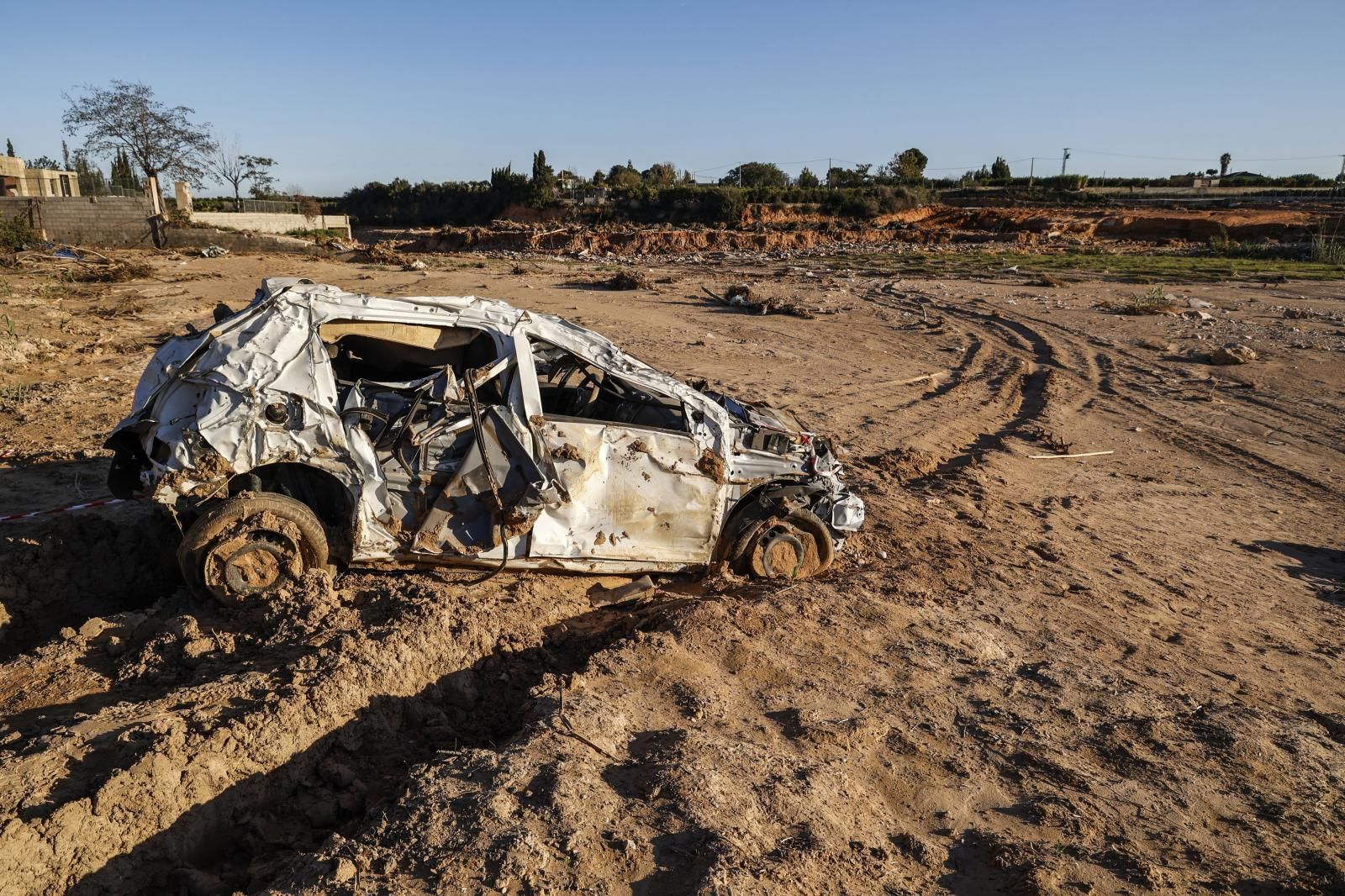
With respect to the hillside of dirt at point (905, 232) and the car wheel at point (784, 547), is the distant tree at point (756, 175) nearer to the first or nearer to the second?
the hillside of dirt at point (905, 232)

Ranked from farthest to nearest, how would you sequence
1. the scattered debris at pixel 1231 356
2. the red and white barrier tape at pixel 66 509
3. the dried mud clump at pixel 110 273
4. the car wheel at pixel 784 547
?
the dried mud clump at pixel 110 273 < the scattered debris at pixel 1231 356 < the red and white barrier tape at pixel 66 509 < the car wheel at pixel 784 547

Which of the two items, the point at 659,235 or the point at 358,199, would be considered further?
the point at 358,199

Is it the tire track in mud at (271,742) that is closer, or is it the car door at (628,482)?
the tire track in mud at (271,742)

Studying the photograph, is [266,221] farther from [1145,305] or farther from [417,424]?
[417,424]

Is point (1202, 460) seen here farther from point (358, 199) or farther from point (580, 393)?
point (358, 199)

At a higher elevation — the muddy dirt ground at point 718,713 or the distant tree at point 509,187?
the distant tree at point 509,187

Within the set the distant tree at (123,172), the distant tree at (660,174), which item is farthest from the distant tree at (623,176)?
the distant tree at (123,172)

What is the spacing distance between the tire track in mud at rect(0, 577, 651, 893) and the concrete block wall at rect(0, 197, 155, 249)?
2940 centimetres

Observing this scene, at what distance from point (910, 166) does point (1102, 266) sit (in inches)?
1577

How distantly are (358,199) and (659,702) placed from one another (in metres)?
60.5

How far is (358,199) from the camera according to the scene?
5766 cm

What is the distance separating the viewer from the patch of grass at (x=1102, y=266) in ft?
83.8

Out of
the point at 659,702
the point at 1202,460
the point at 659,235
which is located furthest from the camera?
the point at 659,235

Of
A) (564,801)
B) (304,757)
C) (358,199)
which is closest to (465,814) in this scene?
(564,801)
